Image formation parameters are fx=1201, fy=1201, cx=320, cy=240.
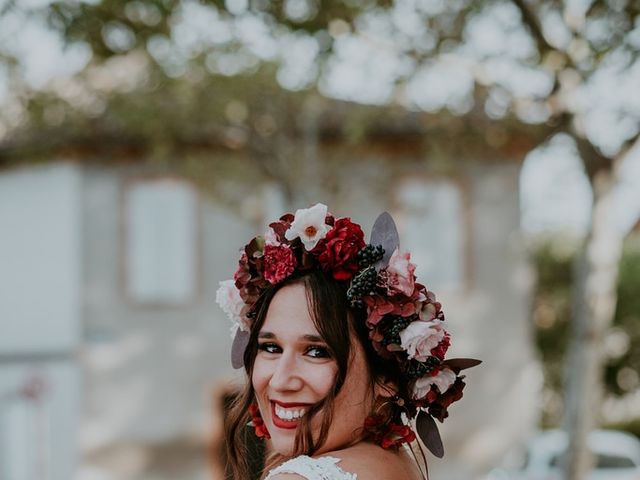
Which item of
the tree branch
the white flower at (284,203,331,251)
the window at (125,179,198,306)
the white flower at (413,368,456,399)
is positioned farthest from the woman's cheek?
the window at (125,179,198,306)

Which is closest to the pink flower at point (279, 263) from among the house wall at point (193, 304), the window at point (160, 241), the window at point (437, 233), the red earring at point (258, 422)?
the red earring at point (258, 422)

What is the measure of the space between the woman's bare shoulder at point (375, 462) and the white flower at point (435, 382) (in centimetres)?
16

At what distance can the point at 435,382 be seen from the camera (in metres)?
2.89

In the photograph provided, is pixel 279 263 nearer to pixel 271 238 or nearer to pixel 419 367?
pixel 271 238

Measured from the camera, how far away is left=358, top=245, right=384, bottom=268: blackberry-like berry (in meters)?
2.90

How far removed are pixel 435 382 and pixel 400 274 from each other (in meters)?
0.27

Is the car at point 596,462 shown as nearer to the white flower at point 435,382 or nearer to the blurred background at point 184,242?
the blurred background at point 184,242

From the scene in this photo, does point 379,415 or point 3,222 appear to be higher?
point 3,222

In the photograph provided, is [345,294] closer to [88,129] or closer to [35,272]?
[88,129]

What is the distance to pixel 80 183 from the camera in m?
19.5

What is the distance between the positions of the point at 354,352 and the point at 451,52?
8301mm

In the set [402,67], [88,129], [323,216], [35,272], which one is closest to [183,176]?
[88,129]

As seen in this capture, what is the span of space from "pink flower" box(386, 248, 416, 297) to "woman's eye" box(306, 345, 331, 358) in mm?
217

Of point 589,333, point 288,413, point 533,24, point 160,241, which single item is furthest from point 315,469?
point 160,241
